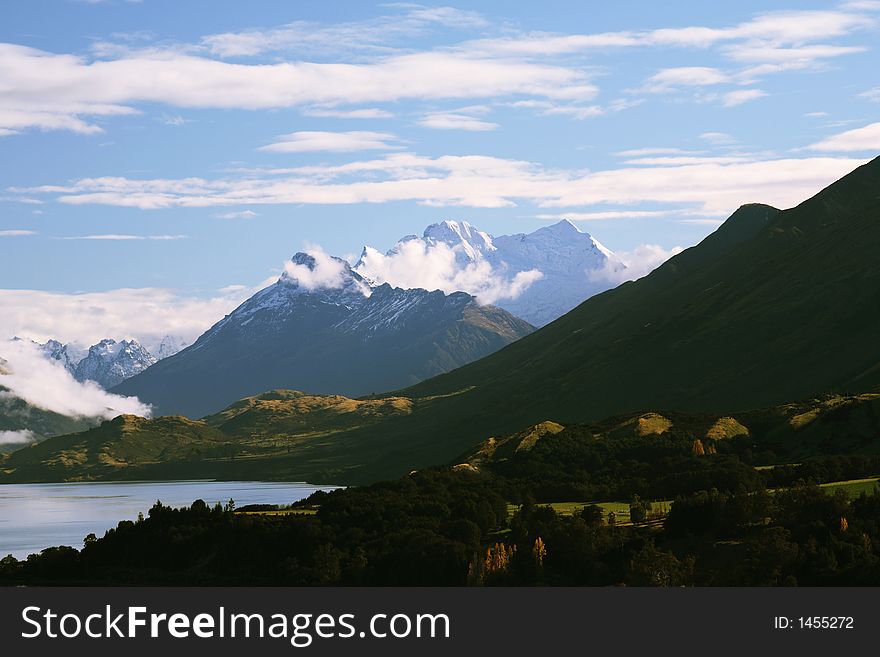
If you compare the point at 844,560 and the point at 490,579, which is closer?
the point at 844,560

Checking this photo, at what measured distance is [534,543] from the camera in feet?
655
